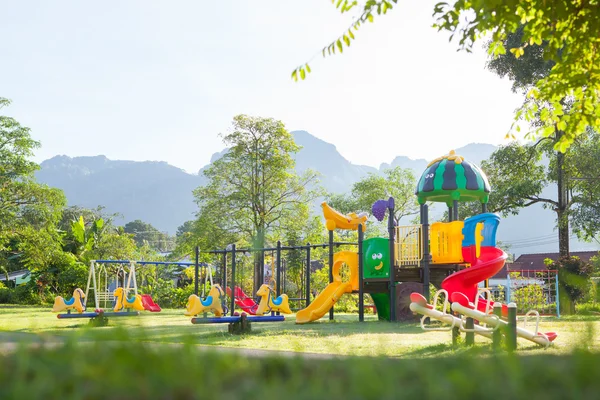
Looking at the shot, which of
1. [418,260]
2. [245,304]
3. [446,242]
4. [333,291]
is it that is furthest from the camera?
[245,304]

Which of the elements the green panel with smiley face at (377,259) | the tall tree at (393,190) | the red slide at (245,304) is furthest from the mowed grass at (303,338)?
the tall tree at (393,190)

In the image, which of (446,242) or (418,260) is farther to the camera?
(418,260)

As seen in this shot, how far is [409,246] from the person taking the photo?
699 inches

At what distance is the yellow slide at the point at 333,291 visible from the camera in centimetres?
1720

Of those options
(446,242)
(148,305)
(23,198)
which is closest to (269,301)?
(446,242)

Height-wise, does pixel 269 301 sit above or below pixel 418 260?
below

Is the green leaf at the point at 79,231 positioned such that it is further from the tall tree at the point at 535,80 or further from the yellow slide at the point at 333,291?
the tall tree at the point at 535,80

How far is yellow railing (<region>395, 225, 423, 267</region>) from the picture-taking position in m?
17.6

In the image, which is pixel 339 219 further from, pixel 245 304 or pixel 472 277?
pixel 245 304

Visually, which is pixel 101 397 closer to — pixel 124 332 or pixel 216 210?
pixel 124 332

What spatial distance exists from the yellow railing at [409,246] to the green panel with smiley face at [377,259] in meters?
0.34

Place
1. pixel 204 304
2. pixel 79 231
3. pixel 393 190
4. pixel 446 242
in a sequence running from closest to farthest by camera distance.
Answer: pixel 204 304
pixel 446 242
pixel 79 231
pixel 393 190

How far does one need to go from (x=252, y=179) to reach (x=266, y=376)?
32.3 m

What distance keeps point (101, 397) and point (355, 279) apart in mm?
17499
